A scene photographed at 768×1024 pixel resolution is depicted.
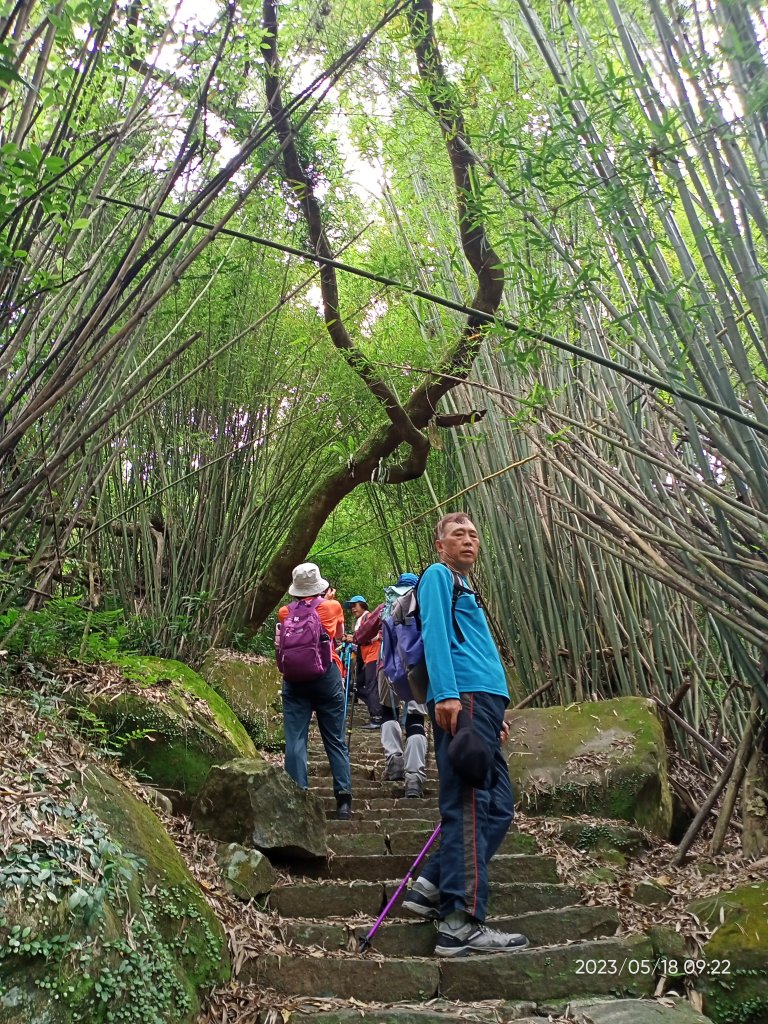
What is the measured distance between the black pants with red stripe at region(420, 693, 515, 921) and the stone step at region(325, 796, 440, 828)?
2.98ft

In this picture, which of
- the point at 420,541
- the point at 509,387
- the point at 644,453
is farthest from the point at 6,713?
the point at 420,541

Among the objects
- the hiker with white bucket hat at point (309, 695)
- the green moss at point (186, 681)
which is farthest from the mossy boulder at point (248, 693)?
the hiker with white bucket hat at point (309, 695)

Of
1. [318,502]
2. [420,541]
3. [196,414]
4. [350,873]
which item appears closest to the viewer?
[350,873]

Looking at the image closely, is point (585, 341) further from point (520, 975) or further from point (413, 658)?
point (520, 975)

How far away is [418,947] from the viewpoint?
205 cm

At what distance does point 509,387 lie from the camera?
13.4 feet

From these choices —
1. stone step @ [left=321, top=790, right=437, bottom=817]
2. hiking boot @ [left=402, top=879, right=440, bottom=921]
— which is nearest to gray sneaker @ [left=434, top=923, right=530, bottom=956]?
hiking boot @ [left=402, top=879, right=440, bottom=921]

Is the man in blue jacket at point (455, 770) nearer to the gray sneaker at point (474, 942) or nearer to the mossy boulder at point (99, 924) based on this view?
the gray sneaker at point (474, 942)

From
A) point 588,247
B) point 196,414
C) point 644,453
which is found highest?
point 196,414

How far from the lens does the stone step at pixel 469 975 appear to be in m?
1.83

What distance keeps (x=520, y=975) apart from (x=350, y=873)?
0.87m

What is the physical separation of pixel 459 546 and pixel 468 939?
3.52 feet

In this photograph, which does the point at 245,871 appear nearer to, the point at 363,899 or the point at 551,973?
the point at 363,899

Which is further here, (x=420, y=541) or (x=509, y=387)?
(x=420, y=541)
